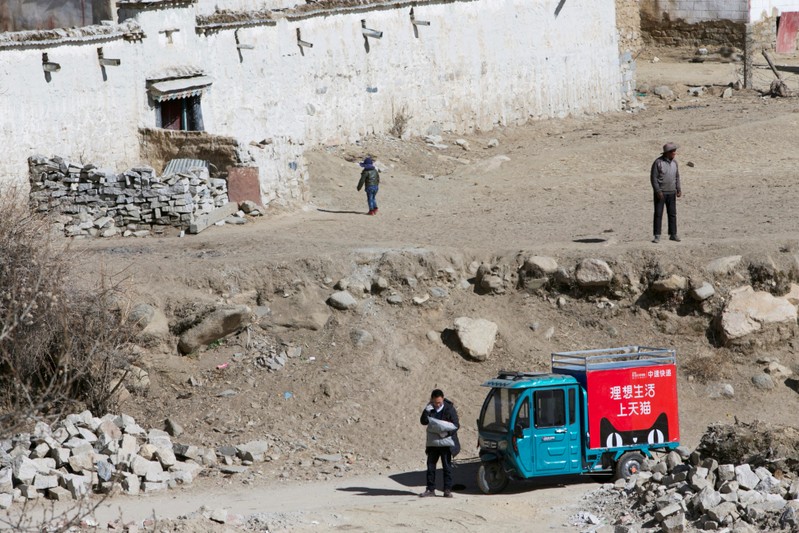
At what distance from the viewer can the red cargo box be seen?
43.2 ft

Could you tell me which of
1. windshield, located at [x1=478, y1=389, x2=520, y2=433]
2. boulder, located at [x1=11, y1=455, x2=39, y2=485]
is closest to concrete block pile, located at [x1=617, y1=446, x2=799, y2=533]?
windshield, located at [x1=478, y1=389, x2=520, y2=433]

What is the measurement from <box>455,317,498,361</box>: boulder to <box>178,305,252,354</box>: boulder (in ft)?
8.89

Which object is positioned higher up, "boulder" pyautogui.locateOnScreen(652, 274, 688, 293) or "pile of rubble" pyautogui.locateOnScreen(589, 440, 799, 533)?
"boulder" pyautogui.locateOnScreen(652, 274, 688, 293)

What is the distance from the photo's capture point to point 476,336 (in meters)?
15.9

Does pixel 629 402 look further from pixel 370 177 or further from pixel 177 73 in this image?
pixel 177 73

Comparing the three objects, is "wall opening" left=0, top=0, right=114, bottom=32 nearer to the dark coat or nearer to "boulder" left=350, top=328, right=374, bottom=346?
the dark coat

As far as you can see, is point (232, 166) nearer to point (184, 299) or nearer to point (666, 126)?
point (184, 299)

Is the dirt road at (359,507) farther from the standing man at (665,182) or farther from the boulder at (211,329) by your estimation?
the standing man at (665,182)

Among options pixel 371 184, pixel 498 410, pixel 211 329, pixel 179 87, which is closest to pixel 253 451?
pixel 211 329

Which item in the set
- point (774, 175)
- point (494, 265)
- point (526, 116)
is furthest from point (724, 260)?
point (526, 116)

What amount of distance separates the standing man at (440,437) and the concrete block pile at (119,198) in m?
6.93

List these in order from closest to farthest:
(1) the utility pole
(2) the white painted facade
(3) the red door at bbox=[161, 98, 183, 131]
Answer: (2) the white painted facade, (3) the red door at bbox=[161, 98, 183, 131], (1) the utility pole

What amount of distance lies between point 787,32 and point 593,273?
2113 cm

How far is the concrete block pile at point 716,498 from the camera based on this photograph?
1136 centimetres
